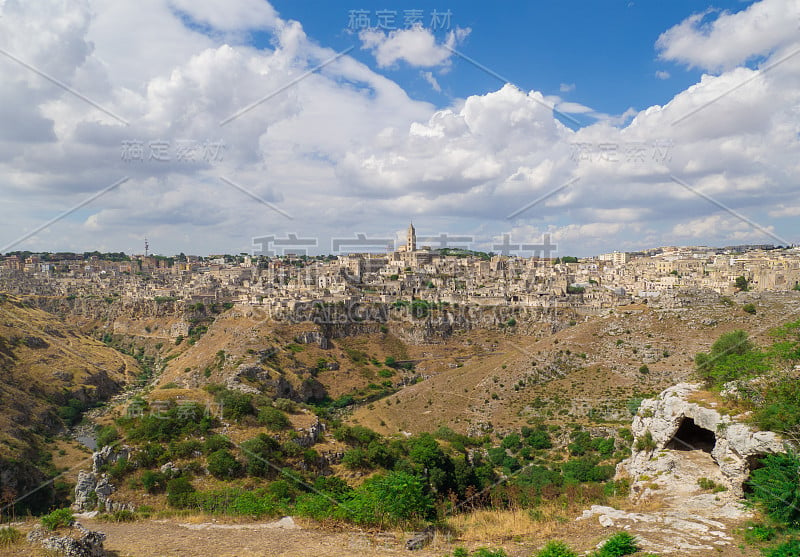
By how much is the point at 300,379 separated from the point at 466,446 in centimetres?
2112

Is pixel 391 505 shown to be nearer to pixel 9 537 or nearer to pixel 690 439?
pixel 9 537

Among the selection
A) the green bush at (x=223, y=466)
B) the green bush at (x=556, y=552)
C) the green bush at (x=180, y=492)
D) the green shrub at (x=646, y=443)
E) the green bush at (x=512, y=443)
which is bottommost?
the green bush at (x=512, y=443)

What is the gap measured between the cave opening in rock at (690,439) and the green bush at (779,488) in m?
3.90

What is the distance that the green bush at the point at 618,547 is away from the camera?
273 inches

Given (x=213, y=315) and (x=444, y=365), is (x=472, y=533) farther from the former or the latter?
(x=213, y=315)

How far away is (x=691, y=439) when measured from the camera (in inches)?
508

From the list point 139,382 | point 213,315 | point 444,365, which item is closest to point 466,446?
point 444,365

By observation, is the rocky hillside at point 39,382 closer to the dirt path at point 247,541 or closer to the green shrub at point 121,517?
the green shrub at point 121,517

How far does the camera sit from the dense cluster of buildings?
6369cm

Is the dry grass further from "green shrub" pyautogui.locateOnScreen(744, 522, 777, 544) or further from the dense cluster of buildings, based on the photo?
the dense cluster of buildings

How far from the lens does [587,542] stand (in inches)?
307

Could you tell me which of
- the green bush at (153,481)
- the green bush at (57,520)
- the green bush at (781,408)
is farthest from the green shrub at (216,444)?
the green bush at (781,408)

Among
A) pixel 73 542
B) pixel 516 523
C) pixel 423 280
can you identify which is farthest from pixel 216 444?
pixel 423 280

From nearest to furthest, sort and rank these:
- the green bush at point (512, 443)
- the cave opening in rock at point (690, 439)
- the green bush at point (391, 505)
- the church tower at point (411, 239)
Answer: the green bush at point (391, 505)
the cave opening in rock at point (690, 439)
the green bush at point (512, 443)
the church tower at point (411, 239)
